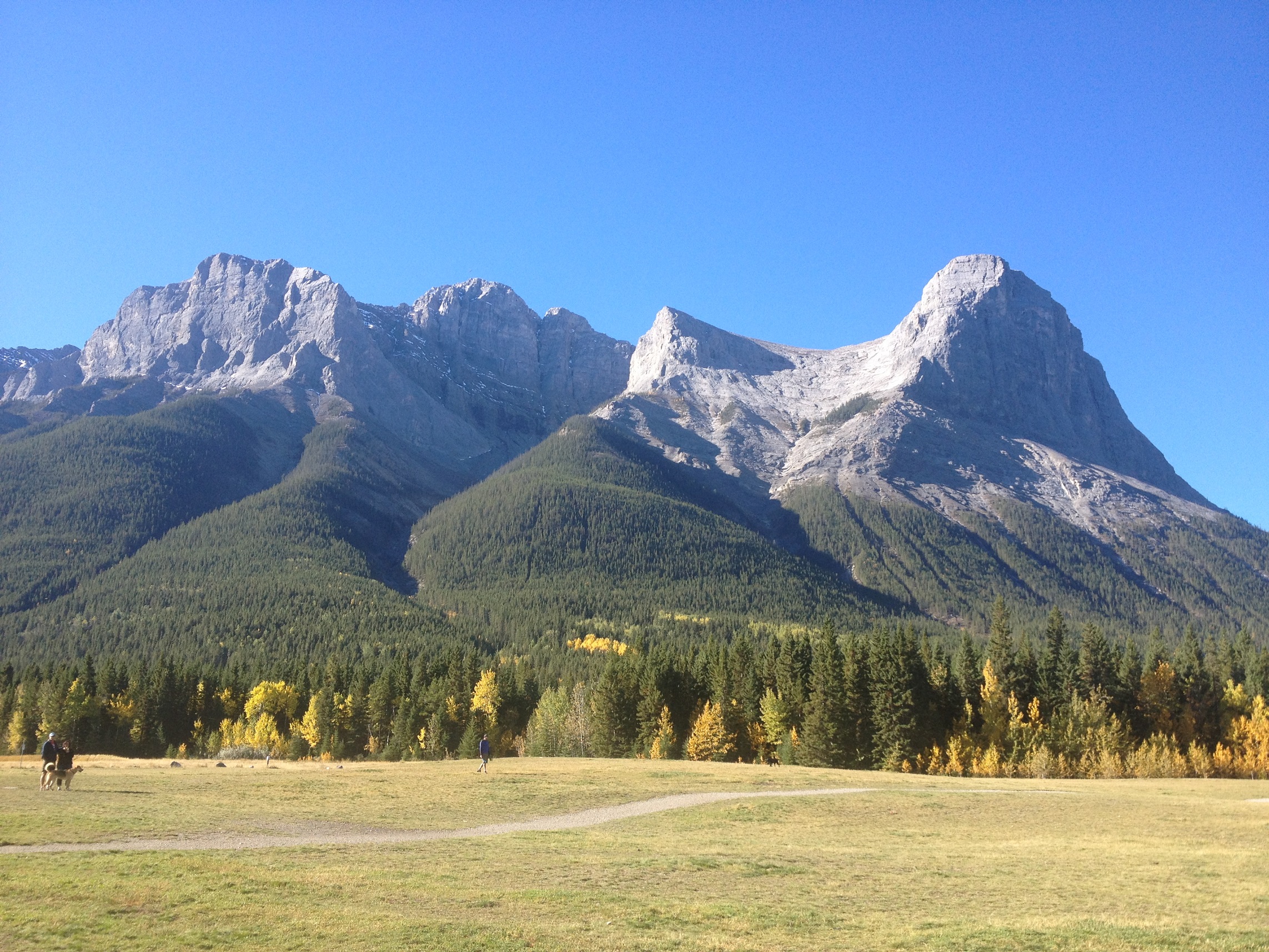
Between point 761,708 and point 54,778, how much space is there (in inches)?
2284

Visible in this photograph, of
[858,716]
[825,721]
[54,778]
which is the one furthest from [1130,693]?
[54,778]

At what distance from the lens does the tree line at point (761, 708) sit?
3051 inches

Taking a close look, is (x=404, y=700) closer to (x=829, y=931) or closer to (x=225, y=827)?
(x=225, y=827)

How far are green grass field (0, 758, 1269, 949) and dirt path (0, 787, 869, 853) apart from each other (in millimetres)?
1040

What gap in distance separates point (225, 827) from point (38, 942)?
16710mm

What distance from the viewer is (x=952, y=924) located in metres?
19.6

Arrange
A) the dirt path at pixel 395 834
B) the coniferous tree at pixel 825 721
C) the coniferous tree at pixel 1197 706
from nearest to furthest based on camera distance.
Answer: the dirt path at pixel 395 834
the coniferous tree at pixel 825 721
the coniferous tree at pixel 1197 706

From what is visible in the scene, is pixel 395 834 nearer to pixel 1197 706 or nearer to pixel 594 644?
pixel 1197 706

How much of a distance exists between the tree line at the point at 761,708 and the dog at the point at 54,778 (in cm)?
5318

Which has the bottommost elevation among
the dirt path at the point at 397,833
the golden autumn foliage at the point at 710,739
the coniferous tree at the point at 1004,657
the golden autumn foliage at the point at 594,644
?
the golden autumn foliage at the point at 710,739

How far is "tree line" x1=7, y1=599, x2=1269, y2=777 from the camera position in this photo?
254 feet

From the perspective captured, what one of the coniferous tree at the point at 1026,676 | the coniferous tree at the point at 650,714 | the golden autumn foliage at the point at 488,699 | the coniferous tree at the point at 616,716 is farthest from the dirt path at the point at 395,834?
the golden autumn foliage at the point at 488,699

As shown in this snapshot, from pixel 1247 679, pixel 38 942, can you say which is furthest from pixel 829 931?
pixel 1247 679

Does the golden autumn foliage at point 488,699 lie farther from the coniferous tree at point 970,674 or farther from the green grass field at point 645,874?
the green grass field at point 645,874
